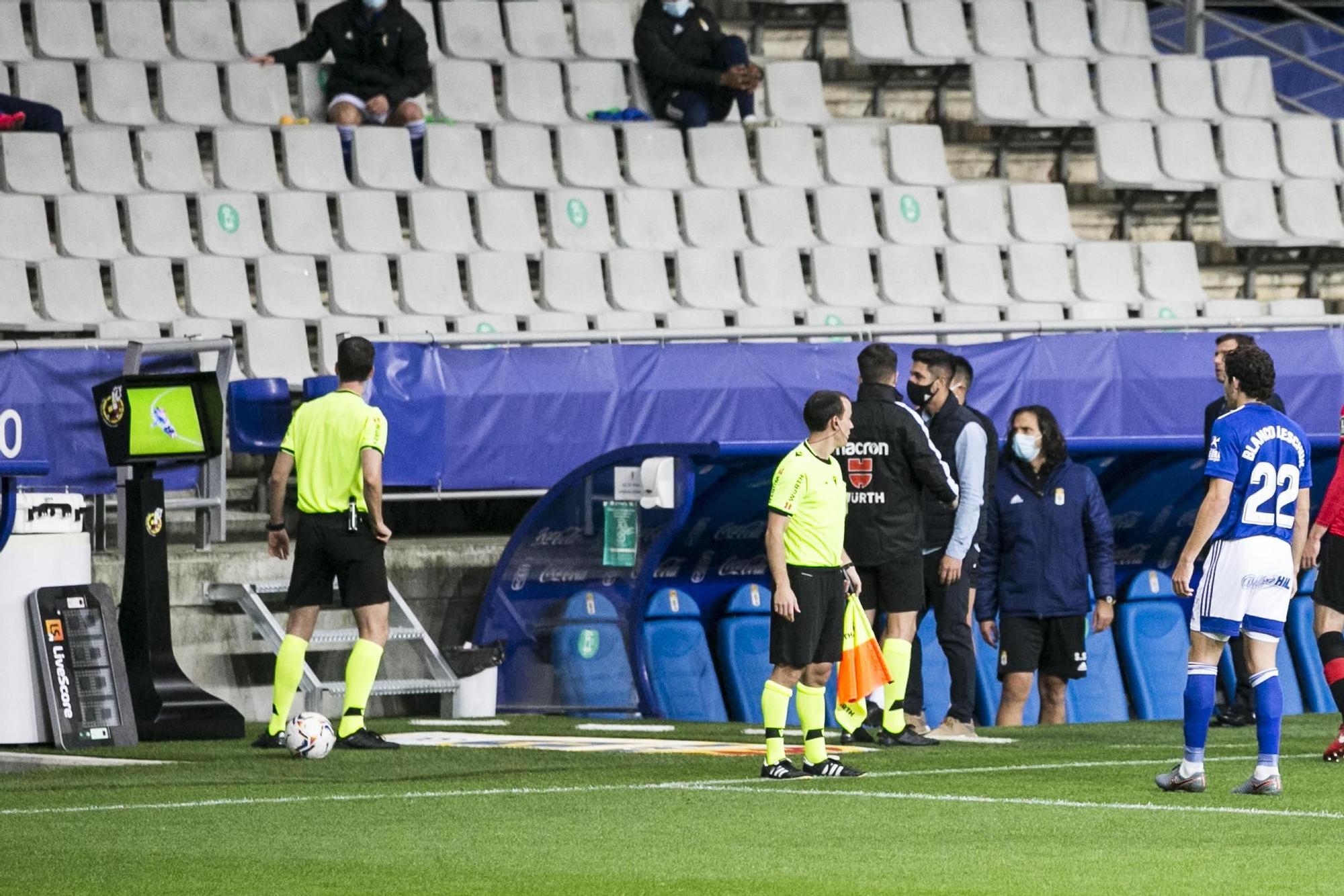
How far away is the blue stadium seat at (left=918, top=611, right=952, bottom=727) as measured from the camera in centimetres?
1330

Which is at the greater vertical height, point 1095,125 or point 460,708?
point 1095,125

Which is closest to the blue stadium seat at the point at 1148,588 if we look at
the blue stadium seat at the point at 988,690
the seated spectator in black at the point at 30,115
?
the blue stadium seat at the point at 988,690

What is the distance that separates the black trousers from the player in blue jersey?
2952 mm

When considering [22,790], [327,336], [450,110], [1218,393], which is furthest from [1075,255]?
[22,790]

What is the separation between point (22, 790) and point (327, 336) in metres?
6.04

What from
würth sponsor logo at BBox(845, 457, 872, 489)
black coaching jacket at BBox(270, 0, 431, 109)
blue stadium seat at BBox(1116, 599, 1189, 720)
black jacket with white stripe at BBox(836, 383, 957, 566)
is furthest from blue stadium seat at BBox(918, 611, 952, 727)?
black coaching jacket at BBox(270, 0, 431, 109)

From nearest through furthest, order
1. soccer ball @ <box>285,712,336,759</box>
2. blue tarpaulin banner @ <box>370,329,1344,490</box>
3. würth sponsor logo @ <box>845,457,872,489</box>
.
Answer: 1. soccer ball @ <box>285,712,336,759</box>
2. würth sponsor logo @ <box>845,457,872,489</box>
3. blue tarpaulin banner @ <box>370,329,1344,490</box>

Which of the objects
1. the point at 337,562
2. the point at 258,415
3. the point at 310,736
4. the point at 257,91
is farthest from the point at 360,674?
the point at 257,91

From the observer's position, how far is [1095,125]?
18812 mm

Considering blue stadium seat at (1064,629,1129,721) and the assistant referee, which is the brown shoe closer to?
blue stadium seat at (1064,629,1129,721)

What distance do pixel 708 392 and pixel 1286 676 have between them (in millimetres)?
4080

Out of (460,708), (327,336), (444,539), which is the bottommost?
(460,708)

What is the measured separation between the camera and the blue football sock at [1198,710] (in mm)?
8188

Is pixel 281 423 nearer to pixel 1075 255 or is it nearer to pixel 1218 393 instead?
pixel 1218 393
